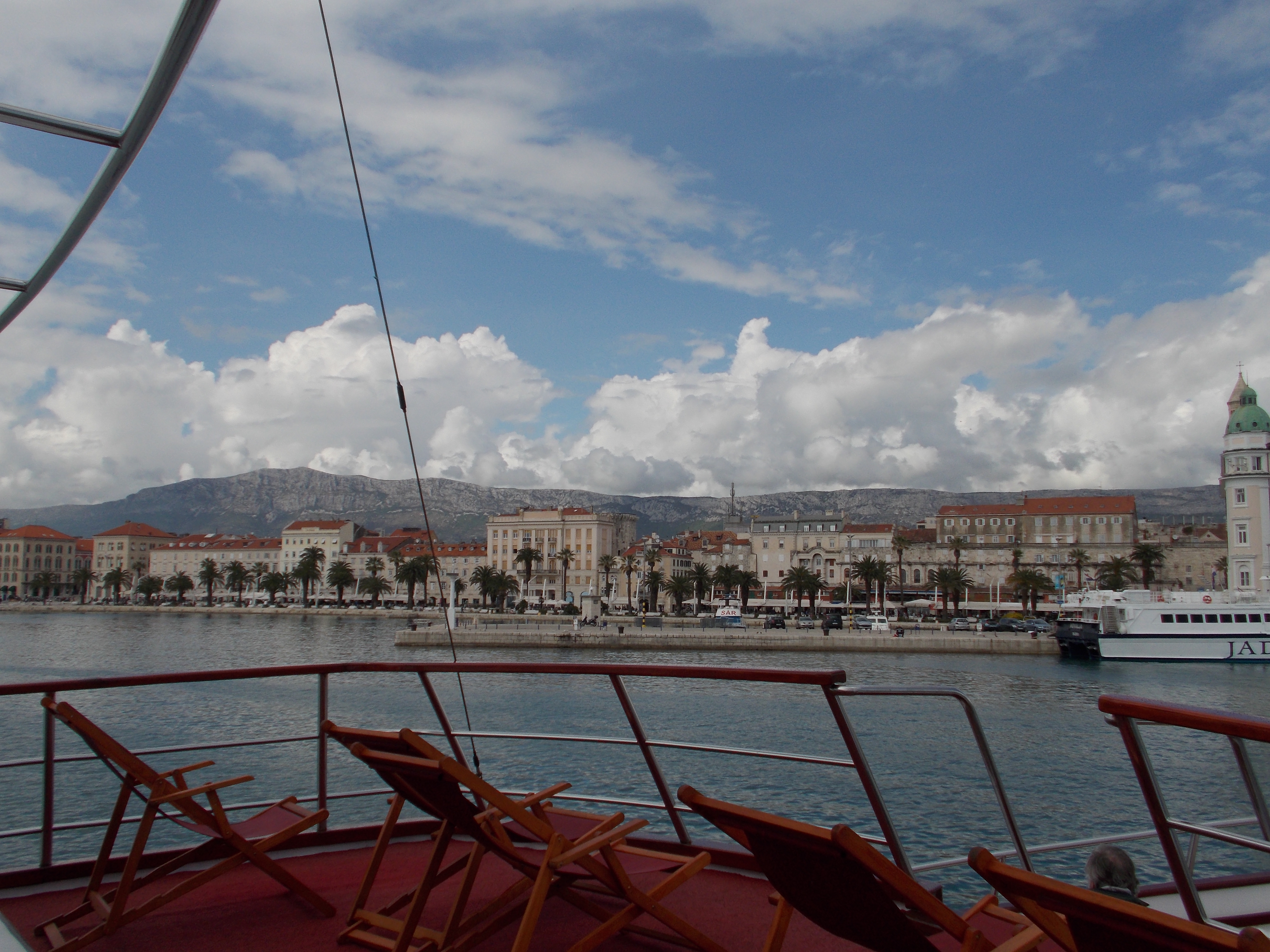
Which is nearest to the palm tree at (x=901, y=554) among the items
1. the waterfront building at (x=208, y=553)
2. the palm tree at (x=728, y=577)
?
the palm tree at (x=728, y=577)

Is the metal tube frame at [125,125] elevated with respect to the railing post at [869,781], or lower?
elevated

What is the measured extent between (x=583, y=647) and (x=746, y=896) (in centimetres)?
5046

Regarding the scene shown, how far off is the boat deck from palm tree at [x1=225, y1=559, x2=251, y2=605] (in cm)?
11428

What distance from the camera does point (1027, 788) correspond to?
16.9m

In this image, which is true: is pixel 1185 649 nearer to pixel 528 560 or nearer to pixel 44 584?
pixel 528 560

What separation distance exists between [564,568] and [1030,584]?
163 ft

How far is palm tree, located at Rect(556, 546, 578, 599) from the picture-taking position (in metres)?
101

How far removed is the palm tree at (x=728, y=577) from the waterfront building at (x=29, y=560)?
322 feet

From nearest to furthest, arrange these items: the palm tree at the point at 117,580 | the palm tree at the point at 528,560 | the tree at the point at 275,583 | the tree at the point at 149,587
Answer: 1. the palm tree at the point at 528,560
2. the tree at the point at 275,583
3. the tree at the point at 149,587
4. the palm tree at the point at 117,580

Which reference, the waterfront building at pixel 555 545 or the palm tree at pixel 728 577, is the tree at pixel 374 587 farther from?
the palm tree at pixel 728 577

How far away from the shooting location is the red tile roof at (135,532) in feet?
438

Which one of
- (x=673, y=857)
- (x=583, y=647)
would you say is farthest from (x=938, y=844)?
(x=583, y=647)

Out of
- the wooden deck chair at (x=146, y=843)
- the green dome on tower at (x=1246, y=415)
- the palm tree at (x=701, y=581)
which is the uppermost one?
the green dome on tower at (x=1246, y=415)

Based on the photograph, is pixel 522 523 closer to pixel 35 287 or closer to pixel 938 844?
pixel 938 844
